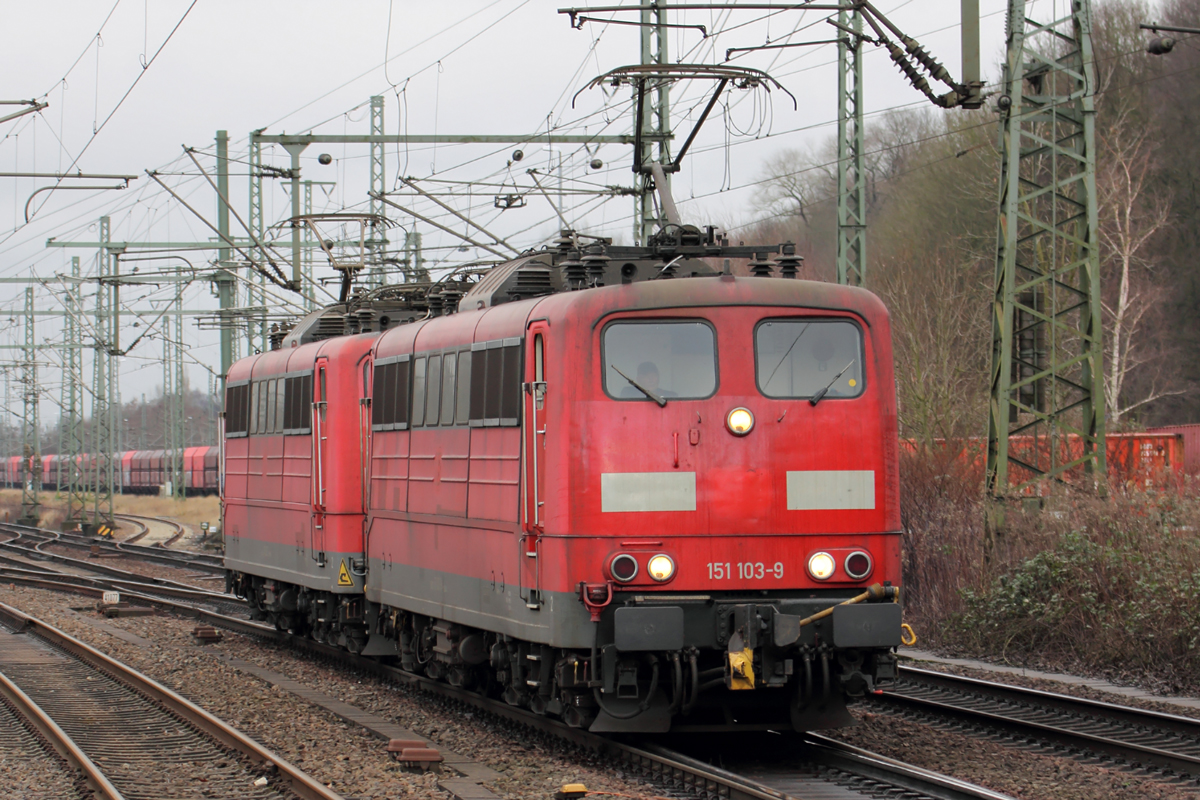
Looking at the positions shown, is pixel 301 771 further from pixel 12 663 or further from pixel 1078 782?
pixel 12 663

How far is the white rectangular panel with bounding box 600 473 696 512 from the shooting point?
973 centimetres

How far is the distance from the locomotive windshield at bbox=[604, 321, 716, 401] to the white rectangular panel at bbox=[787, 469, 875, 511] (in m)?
0.86

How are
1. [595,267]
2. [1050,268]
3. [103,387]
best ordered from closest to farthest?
[595,267] → [1050,268] → [103,387]

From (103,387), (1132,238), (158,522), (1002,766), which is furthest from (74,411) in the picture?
(1002,766)

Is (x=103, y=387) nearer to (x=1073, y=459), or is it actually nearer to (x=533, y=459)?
(x=1073, y=459)

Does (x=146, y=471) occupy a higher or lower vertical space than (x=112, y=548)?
higher

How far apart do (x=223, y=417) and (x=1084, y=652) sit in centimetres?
1144

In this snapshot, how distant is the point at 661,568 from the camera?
31.8 feet

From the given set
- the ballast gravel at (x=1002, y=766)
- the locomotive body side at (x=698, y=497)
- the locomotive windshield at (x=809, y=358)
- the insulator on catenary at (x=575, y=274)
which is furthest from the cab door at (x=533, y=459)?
the ballast gravel at (x=1002, y=766)

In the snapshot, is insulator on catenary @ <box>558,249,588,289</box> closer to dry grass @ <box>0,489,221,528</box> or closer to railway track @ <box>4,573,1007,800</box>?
railway track @ <box>4,573,1007,800</box>

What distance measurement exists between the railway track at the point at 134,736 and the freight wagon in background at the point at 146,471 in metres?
49.0

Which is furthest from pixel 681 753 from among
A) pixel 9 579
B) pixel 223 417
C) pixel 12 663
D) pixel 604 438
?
pixel 9 579

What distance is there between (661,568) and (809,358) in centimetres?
181

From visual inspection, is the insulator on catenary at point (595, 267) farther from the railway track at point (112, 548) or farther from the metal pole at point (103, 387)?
the metal pole at point (103, 387)
